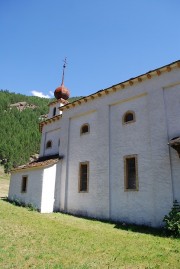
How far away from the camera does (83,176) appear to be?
635 inches

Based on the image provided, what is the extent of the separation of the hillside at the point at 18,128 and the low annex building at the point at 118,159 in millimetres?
40221

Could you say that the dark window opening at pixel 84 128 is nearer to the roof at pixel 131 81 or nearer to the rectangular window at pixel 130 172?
the roof at pixel 131 81

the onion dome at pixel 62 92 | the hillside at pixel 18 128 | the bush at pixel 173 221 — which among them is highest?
Answer: the hillside at pixel 18 128

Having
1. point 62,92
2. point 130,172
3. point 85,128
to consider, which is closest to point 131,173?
point 130,172

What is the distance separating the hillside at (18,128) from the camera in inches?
2275

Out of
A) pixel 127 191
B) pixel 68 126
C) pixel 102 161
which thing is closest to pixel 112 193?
pixel 127 191

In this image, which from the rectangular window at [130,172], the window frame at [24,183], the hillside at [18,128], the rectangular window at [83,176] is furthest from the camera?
the hillside at [18,128]

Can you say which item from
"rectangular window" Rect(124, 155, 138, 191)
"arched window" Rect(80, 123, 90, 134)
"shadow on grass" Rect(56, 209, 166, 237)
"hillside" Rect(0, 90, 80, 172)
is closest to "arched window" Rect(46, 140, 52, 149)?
"arched window" Rect(80, 123, 90, 134)

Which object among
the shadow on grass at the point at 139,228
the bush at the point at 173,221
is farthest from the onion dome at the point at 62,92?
the bush at the point at 173,221

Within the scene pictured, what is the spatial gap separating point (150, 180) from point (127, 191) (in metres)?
1.54

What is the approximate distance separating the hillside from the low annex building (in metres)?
40.2

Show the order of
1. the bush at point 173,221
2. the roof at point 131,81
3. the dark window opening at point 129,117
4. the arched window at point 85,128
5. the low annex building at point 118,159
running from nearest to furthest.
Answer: the bush at point 173,221, the low annex building at point 118,159, the roof at point 131,81, the dark window opening at point 129,117, the arched window at point 85,128

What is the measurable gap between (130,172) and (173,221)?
390 cm

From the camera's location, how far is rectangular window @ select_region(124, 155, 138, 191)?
1336 cm
